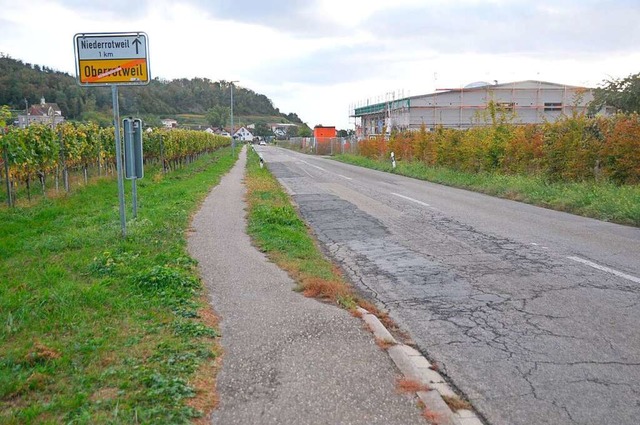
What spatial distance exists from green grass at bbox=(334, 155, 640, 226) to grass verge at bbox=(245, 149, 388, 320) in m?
6.86

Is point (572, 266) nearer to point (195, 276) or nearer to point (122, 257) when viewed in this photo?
point (195, 276)

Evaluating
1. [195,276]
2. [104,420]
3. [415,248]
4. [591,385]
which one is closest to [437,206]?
[415,248]

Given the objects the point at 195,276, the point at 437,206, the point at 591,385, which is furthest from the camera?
the point at 437,206

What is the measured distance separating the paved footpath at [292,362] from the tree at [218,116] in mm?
121126

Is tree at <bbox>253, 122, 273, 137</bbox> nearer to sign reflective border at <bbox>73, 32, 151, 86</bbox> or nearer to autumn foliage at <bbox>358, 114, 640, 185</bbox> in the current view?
autumn foliage at <bbox>358, 114, 640, 185</bbox>

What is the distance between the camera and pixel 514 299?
6637 mm

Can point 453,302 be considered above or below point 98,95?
below

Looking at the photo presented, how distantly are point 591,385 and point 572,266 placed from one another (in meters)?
4.03

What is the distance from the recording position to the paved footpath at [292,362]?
3805 mm

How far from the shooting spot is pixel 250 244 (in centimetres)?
975

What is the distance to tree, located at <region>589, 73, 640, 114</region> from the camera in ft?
116

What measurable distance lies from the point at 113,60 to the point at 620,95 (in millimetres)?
35551

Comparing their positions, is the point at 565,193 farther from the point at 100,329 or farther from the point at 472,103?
the point at 472,103

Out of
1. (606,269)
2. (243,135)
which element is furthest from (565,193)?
(243,135)
